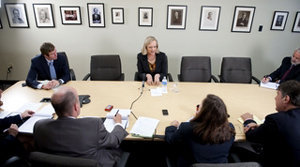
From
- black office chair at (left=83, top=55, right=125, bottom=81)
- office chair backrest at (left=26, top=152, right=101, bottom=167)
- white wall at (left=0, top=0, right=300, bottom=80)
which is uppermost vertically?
white wall at (left=0, top=0, right=300, bottom=80)

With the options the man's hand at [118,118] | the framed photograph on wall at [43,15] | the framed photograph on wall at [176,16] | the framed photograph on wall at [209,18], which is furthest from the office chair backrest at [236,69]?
the framed photograph on wall at [43,15]

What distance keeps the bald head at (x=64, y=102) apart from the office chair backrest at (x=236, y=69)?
2.54 m

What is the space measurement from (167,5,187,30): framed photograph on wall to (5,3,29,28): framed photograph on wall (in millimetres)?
2923

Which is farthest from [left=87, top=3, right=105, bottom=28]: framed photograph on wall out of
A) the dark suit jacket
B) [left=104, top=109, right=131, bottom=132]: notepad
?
the dark suit jacket

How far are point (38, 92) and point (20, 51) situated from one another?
89.5 inches

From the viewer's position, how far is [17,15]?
11.8ft

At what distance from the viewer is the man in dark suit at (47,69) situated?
7.89 feet

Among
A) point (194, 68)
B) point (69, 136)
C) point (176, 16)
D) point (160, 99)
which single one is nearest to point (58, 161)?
point (69, 136)

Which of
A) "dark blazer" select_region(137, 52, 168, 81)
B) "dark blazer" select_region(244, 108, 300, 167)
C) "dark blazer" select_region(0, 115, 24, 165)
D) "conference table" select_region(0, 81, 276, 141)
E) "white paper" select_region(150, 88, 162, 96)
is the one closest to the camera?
"dark blazer" select_region(244, 108, 300, 167)

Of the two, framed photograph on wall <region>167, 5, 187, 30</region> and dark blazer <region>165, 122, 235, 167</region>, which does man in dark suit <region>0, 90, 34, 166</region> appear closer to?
dark blazer <region>165, 122, 235, 167</region>

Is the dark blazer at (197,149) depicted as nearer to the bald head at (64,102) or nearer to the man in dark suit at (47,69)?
the bald head at (64,102)

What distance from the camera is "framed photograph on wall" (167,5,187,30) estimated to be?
3.50 metres

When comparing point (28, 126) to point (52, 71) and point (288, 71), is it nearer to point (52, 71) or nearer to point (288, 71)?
point (52, 71)

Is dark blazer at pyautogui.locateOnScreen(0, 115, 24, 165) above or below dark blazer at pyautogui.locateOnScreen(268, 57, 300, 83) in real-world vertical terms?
below
